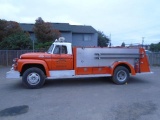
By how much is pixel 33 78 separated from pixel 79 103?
3299 mm

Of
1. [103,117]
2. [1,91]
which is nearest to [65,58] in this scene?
[1,91]

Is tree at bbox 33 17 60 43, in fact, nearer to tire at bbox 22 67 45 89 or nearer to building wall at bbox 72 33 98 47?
building wall at bbox 72 33 98 47

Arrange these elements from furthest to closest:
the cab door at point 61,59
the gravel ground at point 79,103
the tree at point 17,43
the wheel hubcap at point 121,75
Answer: the tree at point 17,43 → the wheel hubcap at point 121,75 → the cab door at point 61,59 → the gravel ground at point 79,103

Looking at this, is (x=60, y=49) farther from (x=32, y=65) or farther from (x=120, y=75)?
(x=120, y=75)

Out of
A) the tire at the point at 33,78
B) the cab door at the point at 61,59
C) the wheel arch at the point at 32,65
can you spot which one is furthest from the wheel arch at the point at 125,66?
the tire at the point at 33,78

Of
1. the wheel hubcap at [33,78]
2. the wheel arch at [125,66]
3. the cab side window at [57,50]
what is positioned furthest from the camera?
the wheel arch at [125,66]

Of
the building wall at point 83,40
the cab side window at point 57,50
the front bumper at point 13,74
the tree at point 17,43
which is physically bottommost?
the front bumper at point 13,74

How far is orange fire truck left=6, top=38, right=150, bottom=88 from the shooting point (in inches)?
365

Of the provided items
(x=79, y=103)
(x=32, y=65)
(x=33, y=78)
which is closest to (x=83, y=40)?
(x=32, y=65)

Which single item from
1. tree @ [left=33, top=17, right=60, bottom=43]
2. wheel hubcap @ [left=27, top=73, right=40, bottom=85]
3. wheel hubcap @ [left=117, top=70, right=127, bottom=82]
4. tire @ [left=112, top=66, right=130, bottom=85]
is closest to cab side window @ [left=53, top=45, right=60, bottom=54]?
wheel hubcap @ [left=27, top=73, right=40, bottom=85]

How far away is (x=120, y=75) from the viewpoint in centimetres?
1034

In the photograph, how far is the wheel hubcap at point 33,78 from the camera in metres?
9.23

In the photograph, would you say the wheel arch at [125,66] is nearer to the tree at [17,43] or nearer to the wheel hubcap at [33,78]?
the wheel hubcap at [33,78]

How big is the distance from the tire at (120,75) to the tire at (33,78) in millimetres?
3615
